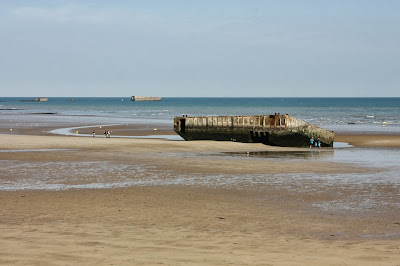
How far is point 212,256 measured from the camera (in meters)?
9.81

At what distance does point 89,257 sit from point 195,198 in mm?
8609

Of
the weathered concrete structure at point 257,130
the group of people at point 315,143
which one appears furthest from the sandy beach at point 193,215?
the weathered concrete structure at point 257,130

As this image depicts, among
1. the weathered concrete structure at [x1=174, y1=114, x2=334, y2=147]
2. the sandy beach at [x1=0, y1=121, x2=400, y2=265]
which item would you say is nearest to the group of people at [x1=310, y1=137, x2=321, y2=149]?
the weathered concrete structure at [x1=174, y1=114, x2=334, y2=147]

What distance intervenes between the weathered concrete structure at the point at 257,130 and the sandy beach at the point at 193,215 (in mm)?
13667

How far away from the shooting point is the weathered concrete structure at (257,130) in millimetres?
43531

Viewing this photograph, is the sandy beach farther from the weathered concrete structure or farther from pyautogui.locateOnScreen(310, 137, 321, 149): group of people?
the weathered concrete structure

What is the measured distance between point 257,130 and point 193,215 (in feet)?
99.7

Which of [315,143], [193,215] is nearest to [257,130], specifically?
[315,143]

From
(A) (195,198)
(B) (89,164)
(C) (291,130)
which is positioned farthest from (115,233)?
(C) (291,130)

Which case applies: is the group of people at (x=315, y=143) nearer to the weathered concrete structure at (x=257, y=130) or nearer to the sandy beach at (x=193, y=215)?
the weathered concrete structure at (x=257, y=130)

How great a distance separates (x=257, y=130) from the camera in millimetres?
44656

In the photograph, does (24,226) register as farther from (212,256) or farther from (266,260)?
(266,260)

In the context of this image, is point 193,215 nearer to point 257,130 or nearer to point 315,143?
point 315,143

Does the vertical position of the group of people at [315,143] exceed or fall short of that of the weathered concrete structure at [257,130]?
it falls short
